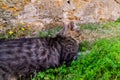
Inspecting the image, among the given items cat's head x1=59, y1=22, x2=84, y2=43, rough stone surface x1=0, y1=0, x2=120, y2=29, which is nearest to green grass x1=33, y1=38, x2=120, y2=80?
cat's head x1=59, y1=22, x2=84, y2=43

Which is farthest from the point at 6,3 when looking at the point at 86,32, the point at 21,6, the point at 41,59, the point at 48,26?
the point at 41,59

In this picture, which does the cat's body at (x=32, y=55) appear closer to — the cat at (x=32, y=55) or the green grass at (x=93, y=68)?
the cat at (x=32, y=55)

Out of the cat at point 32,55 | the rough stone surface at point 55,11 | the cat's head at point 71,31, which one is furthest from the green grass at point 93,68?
the rough stone surface at point 55,11

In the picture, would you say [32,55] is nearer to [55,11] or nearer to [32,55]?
[32,55]

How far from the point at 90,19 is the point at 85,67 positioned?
8.69 ft

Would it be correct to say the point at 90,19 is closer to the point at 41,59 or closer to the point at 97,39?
the point at 97,39

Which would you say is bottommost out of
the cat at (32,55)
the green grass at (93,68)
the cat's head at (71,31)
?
the green grass at (93,68)

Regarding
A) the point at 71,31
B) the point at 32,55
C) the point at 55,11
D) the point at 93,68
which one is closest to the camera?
the point at 32,55

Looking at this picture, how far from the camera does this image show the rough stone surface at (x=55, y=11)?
604 centimetres

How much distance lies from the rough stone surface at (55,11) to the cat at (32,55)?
4.97 feet

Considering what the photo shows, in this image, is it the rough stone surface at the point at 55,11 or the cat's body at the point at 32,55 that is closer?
the cat's body at the point at 32,55

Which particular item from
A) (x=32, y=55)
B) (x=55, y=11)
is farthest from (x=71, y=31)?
(x=55, y=11)

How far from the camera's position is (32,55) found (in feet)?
13.7

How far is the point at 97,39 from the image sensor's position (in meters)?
5.68
